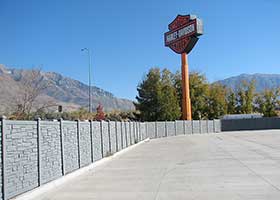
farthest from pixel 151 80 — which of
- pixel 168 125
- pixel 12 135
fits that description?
pixel 12 135

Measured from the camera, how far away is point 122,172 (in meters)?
15.4

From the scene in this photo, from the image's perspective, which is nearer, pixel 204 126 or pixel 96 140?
pixel 96 140

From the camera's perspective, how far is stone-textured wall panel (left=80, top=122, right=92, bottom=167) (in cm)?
1653

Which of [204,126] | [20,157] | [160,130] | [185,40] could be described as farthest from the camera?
[204,126]

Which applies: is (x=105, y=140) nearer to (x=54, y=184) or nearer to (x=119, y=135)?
(x=119, y=135)

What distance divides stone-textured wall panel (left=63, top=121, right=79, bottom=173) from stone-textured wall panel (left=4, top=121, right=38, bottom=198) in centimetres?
305

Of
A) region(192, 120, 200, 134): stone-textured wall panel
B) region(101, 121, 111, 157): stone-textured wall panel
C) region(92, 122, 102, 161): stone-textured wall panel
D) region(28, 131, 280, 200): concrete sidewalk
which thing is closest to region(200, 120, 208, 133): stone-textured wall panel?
region(192, 120, 200, 134): stone-textured wall panel

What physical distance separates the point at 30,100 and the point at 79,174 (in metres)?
24.3

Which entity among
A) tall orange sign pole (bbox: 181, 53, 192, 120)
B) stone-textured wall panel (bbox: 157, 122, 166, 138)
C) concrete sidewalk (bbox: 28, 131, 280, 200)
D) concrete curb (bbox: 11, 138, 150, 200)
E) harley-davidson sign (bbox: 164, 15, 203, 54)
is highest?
harley-davidson sign (bbox: 164, 15, 203, 54)

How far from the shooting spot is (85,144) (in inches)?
679

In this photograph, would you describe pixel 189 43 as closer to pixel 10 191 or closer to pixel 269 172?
pixel 269 172

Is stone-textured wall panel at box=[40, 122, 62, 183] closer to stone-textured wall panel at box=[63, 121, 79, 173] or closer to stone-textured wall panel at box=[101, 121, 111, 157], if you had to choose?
stone-textured wall panel at box=[63, 121, 79, 173]

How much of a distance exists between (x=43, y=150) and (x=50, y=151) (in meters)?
0.59

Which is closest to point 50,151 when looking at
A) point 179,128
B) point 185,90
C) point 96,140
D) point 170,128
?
point 96,140
